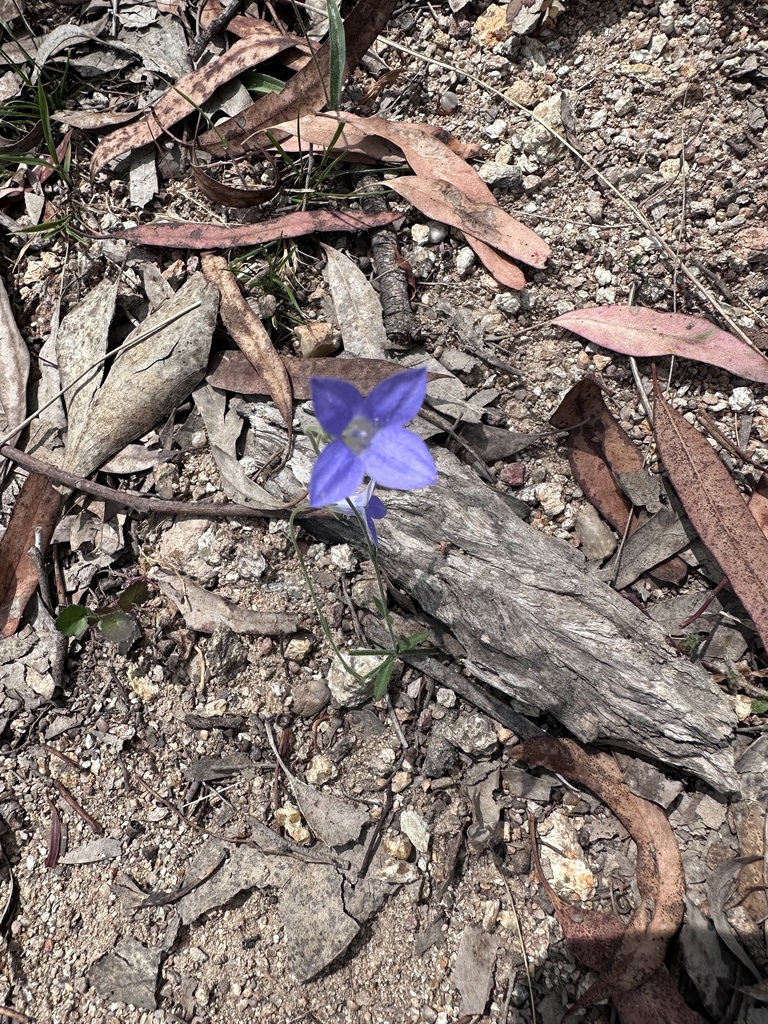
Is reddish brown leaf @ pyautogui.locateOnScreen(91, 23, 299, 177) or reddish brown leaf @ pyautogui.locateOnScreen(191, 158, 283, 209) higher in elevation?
reddish brown leaf @ pyautogui.locateOnScreen(91, 23, 299, 177)

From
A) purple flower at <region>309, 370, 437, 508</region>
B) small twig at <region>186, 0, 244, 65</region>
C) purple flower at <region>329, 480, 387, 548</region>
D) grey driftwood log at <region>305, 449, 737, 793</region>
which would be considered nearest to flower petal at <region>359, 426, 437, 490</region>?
purple flower at <region>309, 370, 437, 508</region>

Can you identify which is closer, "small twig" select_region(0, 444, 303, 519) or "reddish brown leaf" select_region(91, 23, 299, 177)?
"small twig" select_region(0, 444, 303, 519)

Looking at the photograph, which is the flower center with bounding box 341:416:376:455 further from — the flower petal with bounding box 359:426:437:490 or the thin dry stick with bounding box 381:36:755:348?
the thin dry stick with bounding box 381:36:755:348

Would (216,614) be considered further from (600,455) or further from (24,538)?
(600,455)

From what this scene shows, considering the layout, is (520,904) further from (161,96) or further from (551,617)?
(161,96)

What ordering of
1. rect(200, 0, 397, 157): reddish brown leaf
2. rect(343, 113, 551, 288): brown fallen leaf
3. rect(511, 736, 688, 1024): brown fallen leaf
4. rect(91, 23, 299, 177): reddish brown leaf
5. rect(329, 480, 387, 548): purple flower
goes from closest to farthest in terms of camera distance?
rect(329, 480, 387, 548): purple flower, rect(511, 736, 688, 1024): brown fallen leaf, rect(343, 113, 551, 288): brown fallen leaf, rect(200, 0, 397, 157): reddish brown leaf, rect(91, 23, 299, 177): reddish brown leaf

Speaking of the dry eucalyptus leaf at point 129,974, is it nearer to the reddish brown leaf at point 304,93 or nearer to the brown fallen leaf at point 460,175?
the brown fallen leaf at point 460,175

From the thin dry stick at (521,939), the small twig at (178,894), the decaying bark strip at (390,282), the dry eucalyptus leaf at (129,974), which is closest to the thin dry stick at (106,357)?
the decaying bark strip at (390,282)
